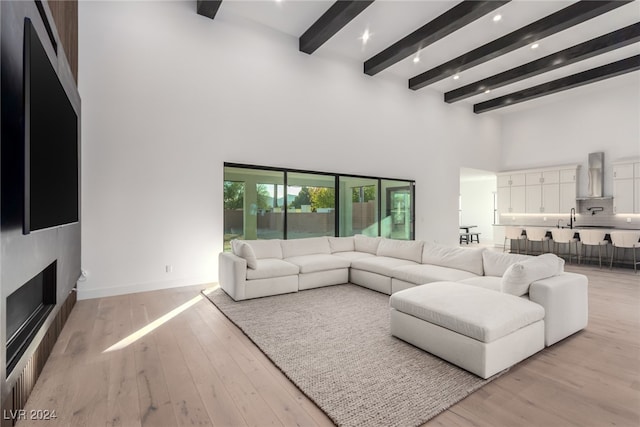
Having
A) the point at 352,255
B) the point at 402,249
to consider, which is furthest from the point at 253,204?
the point at 402,249

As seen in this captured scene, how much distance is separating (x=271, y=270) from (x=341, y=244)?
190cm

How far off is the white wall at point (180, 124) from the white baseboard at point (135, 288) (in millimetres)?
16

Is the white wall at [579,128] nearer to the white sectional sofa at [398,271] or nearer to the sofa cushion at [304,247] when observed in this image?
the white sectional sofa at [398,271]

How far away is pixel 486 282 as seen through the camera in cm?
342

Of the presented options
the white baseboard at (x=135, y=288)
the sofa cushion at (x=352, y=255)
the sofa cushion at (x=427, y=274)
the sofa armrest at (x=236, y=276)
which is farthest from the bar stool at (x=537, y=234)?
the white baseboard at (x=135, y=288)

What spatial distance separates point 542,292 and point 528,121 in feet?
29.3

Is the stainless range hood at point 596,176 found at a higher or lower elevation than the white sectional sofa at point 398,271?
higher

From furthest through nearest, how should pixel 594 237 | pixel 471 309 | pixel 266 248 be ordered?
pixel 594 237
pixel 266 248
pixel 471 309

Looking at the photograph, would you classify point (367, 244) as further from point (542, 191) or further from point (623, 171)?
point (623, 171)

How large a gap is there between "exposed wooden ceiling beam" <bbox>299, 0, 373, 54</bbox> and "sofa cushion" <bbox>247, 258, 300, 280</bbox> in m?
3.99

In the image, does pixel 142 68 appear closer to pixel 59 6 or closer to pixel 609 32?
pixel 59 6

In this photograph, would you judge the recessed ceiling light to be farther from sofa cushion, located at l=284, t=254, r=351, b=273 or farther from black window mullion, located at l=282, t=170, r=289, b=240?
sofa cushion, located at l=284, t=254, r=351, b=273

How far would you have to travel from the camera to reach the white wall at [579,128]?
768 cm

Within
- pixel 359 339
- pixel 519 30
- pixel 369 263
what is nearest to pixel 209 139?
pixel 369 263
